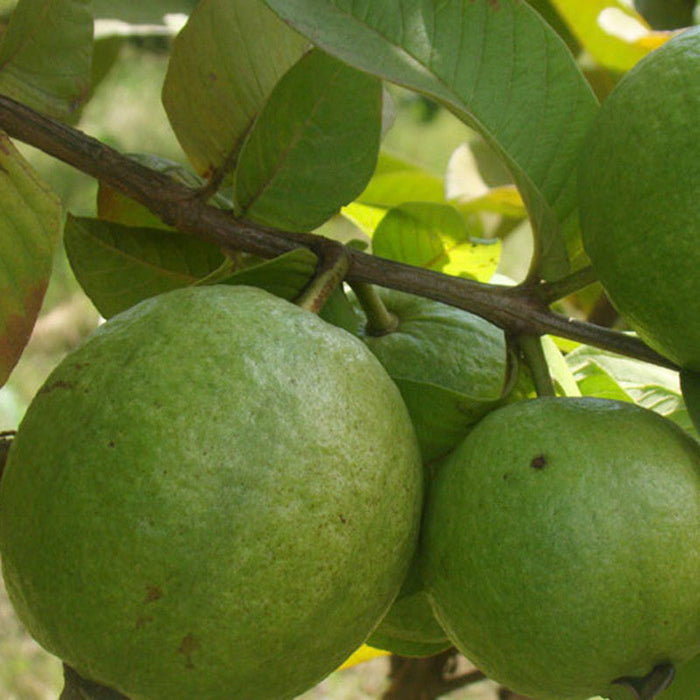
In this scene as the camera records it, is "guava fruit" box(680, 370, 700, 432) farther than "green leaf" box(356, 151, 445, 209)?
No

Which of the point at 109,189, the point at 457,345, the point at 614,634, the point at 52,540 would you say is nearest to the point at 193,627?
the point at 52,540

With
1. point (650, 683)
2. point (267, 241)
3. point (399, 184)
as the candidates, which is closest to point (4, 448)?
point (267, 241)

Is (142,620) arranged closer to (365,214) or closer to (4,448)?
(4,448)

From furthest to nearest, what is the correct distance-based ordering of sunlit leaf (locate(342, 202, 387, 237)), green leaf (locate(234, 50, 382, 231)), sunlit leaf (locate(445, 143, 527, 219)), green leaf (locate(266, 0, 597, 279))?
sunlit leaf (locate(445, 143, 527, 219)), sunlit leaf (locate(342, 202, 387, 237)), green leaf (locate(234, 50, 382, 231)), green leaf (locate(266, 0, 597, 279))

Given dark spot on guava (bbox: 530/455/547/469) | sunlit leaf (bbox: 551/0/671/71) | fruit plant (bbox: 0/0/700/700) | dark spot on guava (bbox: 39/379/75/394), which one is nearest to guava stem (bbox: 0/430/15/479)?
fruit plant (bbox: 0/0/700/700)

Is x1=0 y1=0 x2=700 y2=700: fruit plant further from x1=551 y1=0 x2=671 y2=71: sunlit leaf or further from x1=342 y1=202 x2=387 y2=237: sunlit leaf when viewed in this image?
x1=551 y1=0 x2=671 y2=71: sunlit leaf

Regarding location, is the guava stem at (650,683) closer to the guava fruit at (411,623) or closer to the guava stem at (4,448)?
the guava fruit at (411,623)

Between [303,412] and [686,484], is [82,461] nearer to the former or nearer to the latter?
[303,412]
